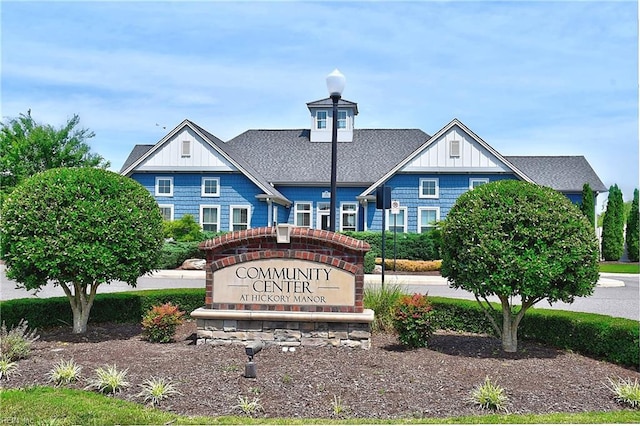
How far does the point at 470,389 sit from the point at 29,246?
6572mm

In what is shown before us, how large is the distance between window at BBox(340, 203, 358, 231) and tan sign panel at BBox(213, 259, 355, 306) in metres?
21.4

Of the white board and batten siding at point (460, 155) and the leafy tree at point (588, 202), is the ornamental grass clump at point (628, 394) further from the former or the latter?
the leafy tree at point (588, 202)

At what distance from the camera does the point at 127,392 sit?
6699 mm

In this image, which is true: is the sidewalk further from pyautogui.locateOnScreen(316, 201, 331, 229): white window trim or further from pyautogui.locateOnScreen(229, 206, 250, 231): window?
pyautogui.locateOnScreen(316, 201, 331, 229): white window trim

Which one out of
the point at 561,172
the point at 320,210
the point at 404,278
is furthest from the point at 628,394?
the point at 561,172

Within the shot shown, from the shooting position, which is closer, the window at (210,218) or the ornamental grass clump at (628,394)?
the ornamental grass clump at (628,394)

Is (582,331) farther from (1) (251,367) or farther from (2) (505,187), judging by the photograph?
(1) (251,367)

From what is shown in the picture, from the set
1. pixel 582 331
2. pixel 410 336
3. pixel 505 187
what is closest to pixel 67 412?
pixel 410 336

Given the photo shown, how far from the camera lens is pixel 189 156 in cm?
2948

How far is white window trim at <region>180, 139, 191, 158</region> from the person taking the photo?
29484 mm

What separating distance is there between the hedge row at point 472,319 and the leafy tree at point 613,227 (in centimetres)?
2766

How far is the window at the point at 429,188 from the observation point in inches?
1156

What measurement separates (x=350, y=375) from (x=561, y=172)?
29.5 meters

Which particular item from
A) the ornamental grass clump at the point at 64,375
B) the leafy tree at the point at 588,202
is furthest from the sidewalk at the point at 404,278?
the ornamental grass clump at the point at 64,375
